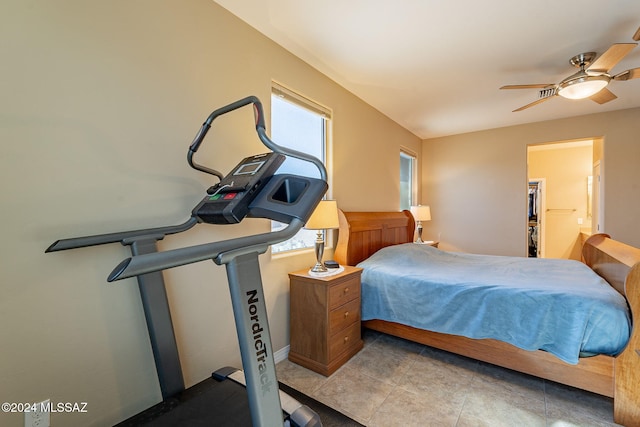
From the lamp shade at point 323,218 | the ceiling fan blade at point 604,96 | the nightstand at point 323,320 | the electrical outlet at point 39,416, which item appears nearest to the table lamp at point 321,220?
the lamp shade at point 323,218

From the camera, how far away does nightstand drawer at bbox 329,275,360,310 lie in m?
2.12

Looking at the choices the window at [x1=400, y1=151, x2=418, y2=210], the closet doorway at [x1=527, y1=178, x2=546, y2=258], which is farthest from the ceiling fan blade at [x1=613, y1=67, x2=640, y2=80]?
the closet doorway at [x1=527, y1=178, x2=546, y2=258]

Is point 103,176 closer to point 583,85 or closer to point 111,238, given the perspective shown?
point 111,238

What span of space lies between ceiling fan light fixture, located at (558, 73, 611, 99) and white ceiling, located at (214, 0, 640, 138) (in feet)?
0.82

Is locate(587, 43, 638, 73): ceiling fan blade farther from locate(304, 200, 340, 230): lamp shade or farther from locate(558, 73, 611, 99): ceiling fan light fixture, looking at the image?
locate(304, 200, 340, 230): lamp shade

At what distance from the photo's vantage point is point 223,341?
1871 mm

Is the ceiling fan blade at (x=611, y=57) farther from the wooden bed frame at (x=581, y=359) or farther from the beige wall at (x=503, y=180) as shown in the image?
the beige wall at (x=503, y=180)

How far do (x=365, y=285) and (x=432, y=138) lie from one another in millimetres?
3646

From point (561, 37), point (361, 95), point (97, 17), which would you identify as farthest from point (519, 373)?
point (97, 17)

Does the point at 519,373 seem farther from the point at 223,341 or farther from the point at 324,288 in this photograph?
the point at 223,341

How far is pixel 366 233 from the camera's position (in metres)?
3.18

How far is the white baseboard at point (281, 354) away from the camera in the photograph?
2.24 metres

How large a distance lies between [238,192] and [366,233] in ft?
7.25

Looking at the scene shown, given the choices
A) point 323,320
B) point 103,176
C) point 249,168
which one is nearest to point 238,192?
point 249,168
